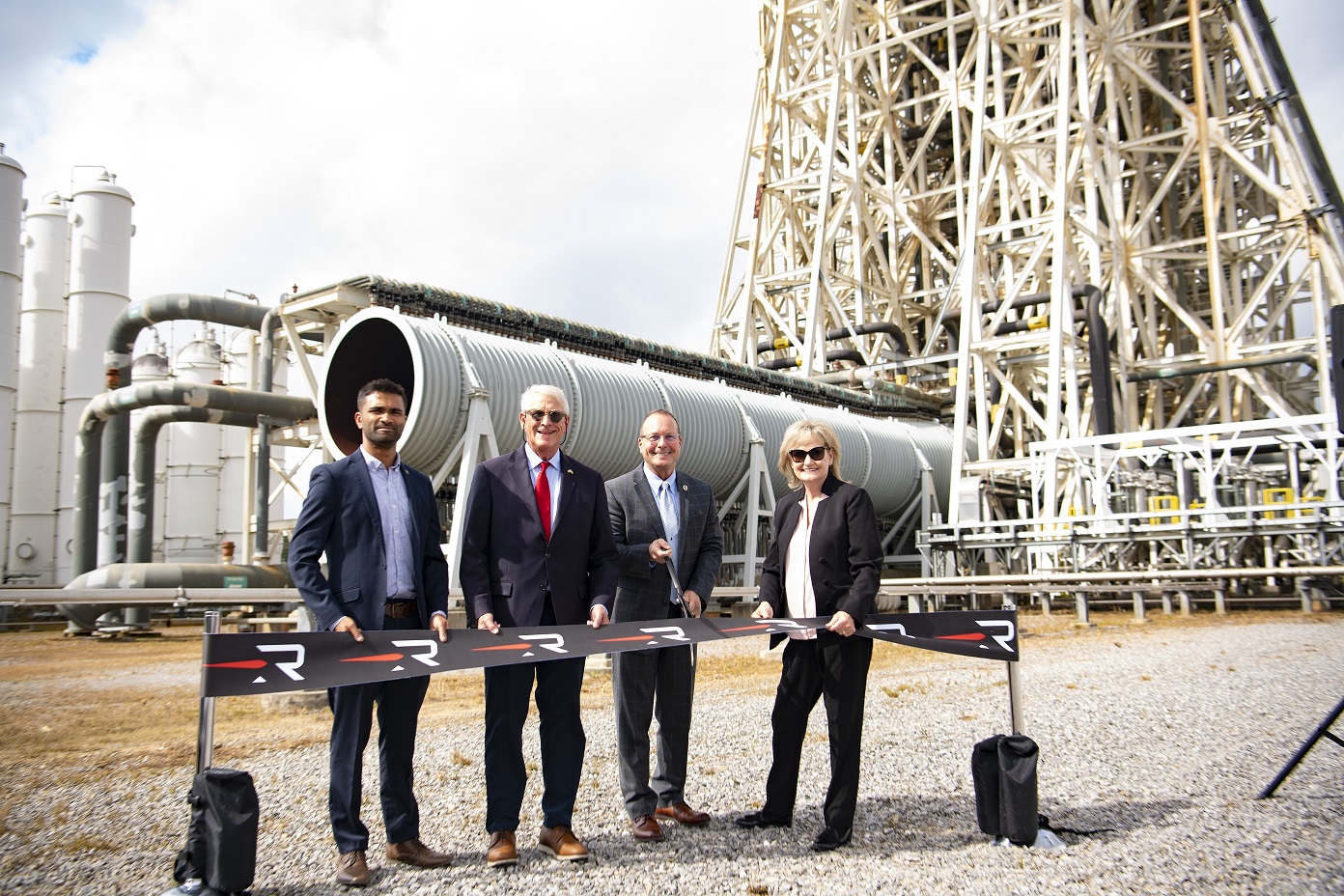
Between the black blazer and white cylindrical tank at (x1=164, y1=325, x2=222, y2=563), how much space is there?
113 feet

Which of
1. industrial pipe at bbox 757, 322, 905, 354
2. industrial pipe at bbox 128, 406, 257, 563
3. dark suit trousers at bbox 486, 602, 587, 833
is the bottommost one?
dark suit trousers at bbox 486, 602, 587, 833

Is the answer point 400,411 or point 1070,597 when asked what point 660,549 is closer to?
point 400,411

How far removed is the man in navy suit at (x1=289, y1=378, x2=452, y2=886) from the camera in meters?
3.76

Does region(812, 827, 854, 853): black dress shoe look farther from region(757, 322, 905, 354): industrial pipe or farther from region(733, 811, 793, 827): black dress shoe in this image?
region(757, 322, 905, 354): industrial pipe

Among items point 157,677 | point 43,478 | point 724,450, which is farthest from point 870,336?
point 43,478

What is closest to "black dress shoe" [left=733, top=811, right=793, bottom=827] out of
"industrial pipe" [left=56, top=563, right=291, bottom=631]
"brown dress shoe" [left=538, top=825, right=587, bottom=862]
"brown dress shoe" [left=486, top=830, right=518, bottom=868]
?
"brown dress shoe" [left=538, top=825, right=587, bottom=862]

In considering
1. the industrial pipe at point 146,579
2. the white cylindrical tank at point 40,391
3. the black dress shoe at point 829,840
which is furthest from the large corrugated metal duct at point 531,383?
the white cylindrical tank at point 40,391

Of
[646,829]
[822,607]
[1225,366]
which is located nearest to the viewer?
[646,829]

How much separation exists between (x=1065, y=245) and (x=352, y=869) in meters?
20.3

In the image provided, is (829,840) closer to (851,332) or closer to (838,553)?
(838,553)

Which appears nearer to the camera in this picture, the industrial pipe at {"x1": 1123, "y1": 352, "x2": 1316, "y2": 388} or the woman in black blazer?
the woman in black blazer

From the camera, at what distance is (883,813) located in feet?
15.1

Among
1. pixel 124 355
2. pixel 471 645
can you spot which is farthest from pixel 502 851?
pixel 124 355

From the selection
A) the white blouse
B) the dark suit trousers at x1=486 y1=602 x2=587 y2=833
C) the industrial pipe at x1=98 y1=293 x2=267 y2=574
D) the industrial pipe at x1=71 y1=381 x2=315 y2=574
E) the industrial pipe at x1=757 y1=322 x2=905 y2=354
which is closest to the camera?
the dark suit trousers at x1=486 y1=602 x2=587 y2=833
